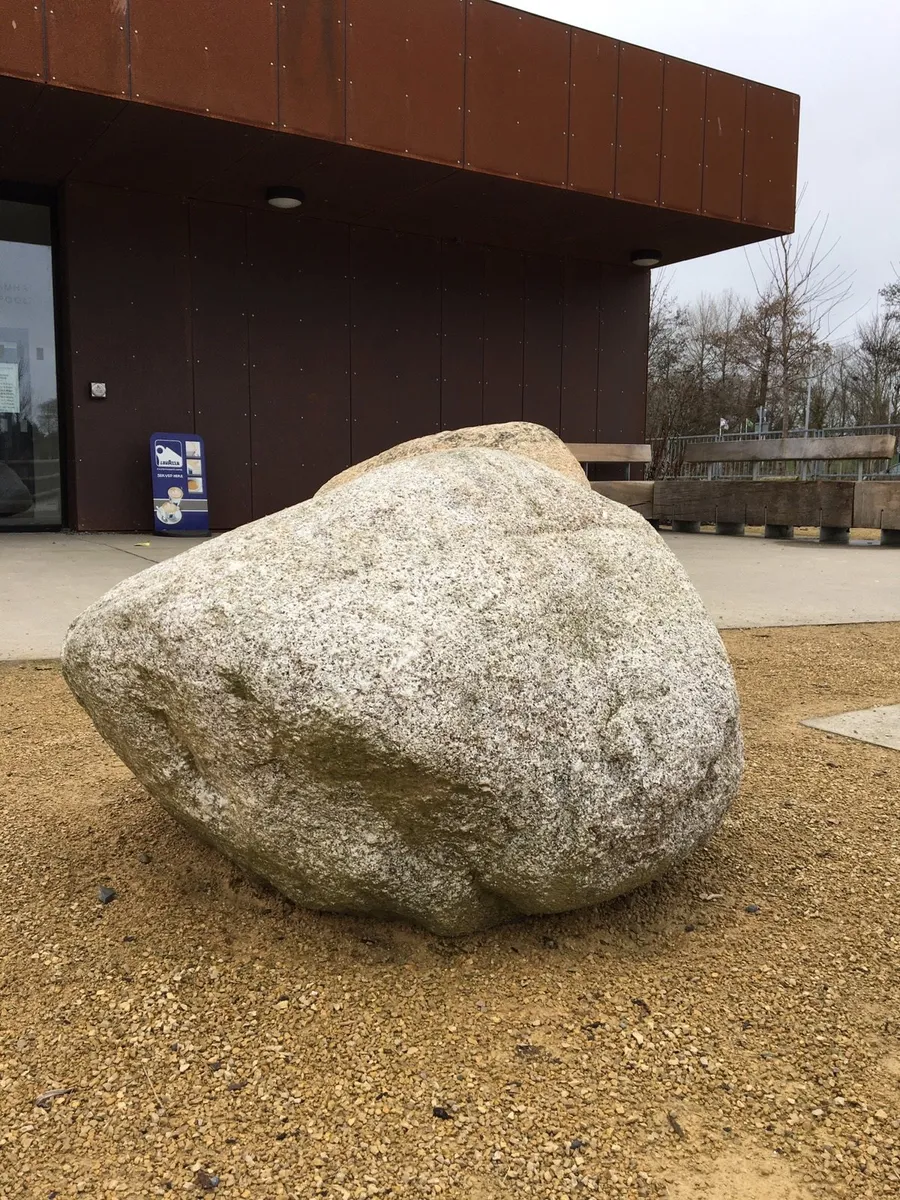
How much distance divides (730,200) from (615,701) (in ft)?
36.0

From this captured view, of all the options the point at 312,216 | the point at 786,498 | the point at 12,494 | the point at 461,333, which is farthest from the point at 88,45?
the point at 786,498

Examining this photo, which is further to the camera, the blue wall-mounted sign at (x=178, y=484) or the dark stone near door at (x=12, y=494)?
the dark stone near door at (x=12, y=494)

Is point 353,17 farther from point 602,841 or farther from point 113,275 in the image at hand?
point 602,841

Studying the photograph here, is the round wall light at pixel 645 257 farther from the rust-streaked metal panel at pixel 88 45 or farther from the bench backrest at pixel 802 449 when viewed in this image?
the rust-streaked metal panel at pixel 88 45

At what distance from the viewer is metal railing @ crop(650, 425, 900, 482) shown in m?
18.8

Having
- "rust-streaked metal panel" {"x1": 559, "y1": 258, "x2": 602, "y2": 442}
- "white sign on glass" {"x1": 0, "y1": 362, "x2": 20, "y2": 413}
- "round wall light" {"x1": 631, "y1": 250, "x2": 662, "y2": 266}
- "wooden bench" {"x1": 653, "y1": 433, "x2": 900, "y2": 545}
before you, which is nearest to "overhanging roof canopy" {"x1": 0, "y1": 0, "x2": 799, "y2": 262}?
"round wall light" {"x1": 631, "y1": 250, "x2": 662, "y2": 266}

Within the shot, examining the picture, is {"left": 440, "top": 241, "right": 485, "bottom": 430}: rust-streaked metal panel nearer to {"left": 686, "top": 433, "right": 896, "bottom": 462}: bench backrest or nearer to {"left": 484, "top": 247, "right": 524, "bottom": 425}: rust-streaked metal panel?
{"left": 484, "top": 247, "right": 524, "bottom": 425}: rust-streaked metal panel

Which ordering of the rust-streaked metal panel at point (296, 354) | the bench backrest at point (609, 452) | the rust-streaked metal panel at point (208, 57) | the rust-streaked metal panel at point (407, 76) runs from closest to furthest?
the rust-streaked metal panel at point (208, 57) < the rust-streaked metal panel at point (407, 76) < the rust-streaked metal panel at point (296, 354) < the bench backrest at point (609, 452)

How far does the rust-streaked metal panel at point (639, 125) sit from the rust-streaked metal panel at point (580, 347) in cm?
243

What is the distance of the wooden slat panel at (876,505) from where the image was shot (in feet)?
36.4

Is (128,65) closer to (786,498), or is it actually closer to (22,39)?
(22,39)

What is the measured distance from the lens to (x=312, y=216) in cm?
1088

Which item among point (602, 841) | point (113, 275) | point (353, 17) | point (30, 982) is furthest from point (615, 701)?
point (113, 275)

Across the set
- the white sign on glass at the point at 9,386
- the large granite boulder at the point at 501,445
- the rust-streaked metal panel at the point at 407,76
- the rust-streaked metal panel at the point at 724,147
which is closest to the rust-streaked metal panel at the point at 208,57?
the rust-streaked metal panel at the point at 407,76
